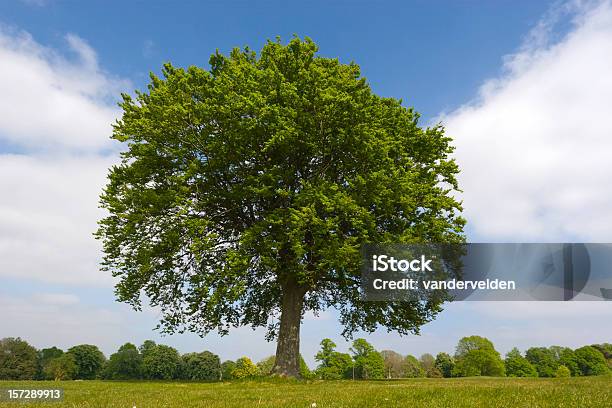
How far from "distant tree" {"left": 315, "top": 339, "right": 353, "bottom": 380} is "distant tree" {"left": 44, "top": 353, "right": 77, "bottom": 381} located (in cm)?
6217

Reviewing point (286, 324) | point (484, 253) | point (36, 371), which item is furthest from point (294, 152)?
point (36, 371)

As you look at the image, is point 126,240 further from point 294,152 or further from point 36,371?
point 36,371

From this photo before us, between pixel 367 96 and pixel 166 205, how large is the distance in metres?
13.5

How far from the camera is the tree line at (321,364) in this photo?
4461 inches

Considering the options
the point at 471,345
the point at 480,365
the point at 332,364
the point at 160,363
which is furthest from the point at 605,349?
the point at 160,363

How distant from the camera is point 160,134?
27781 millimetres

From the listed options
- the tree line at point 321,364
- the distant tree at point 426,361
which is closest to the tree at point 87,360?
the tree line at point 321,364

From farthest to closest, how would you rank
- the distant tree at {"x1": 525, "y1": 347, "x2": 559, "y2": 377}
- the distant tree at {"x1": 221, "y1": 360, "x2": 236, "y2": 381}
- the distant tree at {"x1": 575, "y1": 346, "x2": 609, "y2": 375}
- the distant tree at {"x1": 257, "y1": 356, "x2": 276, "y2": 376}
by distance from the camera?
the distant tree at {"x1": 221, "y1": 360, "x2": 236, "y2": 381} < the distant tree at {"x1": 257, "y1": 356, "x2": 276, "y2": 376} < the distant tree at {"x1": 525, "y1": 347, "x2": 559, "y2": 377} < the distant tree at {"x1": 575, "y1": 346, "x2": 609, "y2": 375}

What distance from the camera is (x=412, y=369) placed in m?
143

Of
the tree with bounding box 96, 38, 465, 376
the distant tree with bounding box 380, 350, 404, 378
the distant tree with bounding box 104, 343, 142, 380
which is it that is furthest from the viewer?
the distant tree with bounding box 380, 350, 404, 378

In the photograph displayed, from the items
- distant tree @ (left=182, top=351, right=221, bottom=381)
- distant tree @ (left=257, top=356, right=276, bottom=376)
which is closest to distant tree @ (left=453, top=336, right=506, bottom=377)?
distant tree @ (left=257, top=356, right=276, bottom=376)

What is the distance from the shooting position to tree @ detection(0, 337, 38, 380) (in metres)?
103

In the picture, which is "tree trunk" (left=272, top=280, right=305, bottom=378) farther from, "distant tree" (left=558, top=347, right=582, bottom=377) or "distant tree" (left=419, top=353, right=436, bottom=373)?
"distant tree" (left=558, top=347, right=582, bottom=377)

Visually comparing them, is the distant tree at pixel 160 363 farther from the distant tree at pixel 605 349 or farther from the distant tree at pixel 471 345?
the distant tree at pixel 605 349
